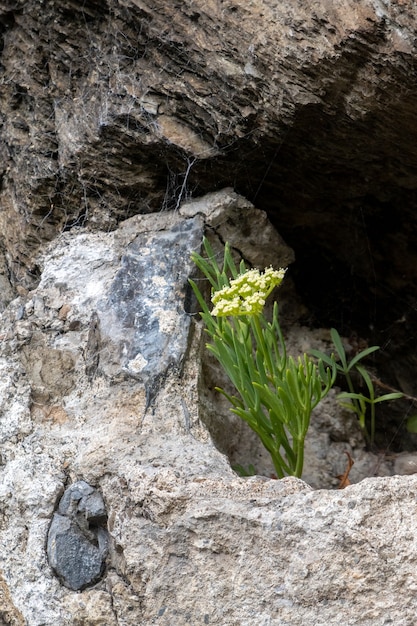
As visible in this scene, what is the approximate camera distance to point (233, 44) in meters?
1.73

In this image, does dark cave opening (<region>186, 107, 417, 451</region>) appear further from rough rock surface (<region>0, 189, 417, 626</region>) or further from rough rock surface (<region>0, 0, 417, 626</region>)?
rough rock surface (<region>0, 189, 417, 626</region>)

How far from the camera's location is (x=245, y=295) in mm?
1598

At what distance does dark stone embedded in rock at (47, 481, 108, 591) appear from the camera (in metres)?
1.46

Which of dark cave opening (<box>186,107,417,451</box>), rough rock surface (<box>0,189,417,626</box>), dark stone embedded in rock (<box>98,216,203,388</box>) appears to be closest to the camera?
rough rock surface (<box>0,189,417,626</box>)

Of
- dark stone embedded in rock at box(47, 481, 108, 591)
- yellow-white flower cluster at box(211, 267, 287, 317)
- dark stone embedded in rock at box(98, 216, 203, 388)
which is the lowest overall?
dark stone embedded in rock at box(47, 481, 108, 591)

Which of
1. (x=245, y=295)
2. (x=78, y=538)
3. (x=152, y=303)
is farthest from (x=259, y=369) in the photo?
(x=78, y=538)

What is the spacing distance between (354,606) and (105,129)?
124cm

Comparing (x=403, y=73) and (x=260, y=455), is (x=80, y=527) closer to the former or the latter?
(x=260, y=455)

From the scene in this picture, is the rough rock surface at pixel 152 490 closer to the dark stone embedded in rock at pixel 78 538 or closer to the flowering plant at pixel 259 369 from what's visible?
the dark stone embedded in rock at pixel 78 538

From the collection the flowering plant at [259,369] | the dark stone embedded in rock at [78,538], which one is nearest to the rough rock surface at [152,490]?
the dark stone embedded in rock at [78,538]

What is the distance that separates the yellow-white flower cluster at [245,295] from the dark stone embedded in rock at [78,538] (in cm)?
45

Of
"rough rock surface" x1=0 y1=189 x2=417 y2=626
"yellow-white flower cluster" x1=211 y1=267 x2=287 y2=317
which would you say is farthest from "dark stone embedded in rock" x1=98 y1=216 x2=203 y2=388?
"yellow-white flower cluster" x1=211 y1=267 x2=287 y2=317

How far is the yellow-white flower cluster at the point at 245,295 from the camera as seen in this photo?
157 cm

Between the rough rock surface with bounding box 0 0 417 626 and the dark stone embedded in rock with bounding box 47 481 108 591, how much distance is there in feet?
0.07
